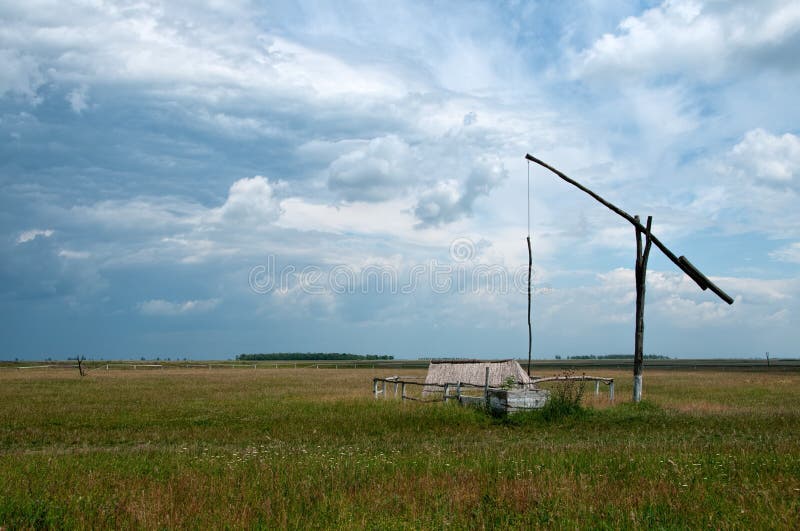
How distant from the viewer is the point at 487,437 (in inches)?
653

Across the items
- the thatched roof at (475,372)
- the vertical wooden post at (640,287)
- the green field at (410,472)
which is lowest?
the green field at (410,472)

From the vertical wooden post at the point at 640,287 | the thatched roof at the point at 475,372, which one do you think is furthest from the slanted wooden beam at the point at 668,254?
the thatched roof at the point at 475,372

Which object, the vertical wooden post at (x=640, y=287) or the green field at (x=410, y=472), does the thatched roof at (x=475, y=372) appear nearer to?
the vertical wooden post at (x=640, y=287)

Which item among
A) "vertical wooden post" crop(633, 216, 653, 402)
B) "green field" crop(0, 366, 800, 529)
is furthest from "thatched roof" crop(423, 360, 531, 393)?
"green field" crop(0, 366, 800, 529)

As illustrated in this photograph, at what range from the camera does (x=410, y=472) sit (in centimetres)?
1064

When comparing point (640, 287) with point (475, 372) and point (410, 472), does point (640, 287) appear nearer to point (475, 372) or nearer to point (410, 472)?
point (475, 372)

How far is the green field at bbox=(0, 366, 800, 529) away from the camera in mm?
8000

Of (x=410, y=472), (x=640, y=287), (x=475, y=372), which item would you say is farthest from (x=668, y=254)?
(x=410, y=472)

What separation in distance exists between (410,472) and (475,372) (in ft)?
64.0

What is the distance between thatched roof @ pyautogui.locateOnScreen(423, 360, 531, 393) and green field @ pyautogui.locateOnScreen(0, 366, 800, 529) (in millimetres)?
9164

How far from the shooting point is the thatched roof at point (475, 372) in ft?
95.7

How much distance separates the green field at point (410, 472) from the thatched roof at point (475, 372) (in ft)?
30.1

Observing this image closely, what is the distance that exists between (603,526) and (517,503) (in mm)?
1284

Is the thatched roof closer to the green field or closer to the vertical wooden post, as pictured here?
the vertical wooden post
